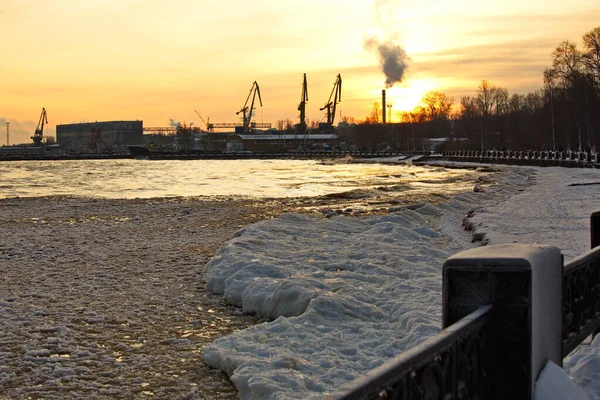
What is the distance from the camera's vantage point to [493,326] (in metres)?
3.70

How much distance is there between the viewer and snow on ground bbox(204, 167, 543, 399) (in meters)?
6.60

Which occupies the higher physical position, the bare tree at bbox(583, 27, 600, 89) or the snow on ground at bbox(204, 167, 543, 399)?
the bare tree at bbox(583, 27, 600, 89)

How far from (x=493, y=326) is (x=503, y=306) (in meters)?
0.12

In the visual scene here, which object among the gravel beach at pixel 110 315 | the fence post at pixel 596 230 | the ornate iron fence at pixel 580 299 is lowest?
the gravel beach at pixel 110 315

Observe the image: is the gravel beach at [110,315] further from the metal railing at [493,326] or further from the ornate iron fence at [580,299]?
the metal railing at [493,326]

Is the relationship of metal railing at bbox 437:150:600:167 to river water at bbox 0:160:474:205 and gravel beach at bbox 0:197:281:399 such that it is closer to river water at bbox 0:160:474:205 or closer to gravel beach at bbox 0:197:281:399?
river water at bbox 0:160:474:205

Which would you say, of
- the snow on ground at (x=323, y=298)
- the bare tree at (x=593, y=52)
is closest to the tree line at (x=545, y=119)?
the bare tree at (x=593, y=52)

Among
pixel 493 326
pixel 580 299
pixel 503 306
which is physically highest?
pixel 503 306

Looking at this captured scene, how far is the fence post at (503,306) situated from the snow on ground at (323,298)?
2.40 metres

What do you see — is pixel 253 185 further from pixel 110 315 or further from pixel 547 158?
pixel 110 315

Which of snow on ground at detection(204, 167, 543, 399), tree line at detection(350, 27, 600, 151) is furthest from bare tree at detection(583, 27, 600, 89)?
snow on ground at detection(204, 167, 543, 399)

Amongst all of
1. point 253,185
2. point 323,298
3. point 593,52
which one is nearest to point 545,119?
point 593,52

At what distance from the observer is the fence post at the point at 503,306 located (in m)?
3.60

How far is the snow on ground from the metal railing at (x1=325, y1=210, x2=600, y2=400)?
7.81 ft
